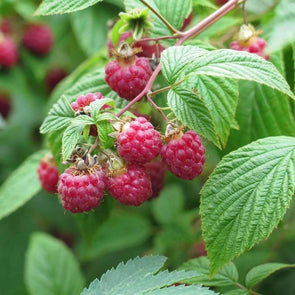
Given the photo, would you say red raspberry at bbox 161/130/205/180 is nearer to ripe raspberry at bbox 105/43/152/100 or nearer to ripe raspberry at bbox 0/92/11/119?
ripe raspberry at bbox 105/43/152/100

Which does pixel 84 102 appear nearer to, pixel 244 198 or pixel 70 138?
pixel 70 138

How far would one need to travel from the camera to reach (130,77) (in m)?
1.11

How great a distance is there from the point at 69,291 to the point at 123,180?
3.38 ft

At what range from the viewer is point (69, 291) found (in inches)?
77.0

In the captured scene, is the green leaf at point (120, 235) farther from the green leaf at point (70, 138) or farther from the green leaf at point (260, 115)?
the green leaf at point (70, 138)

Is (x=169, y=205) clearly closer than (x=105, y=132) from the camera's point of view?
No

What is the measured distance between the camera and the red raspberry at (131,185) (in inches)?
41.2

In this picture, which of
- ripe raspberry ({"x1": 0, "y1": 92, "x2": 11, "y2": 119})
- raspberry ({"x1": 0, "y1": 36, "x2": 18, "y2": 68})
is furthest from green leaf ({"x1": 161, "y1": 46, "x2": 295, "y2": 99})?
ripe raspberry ({"x1": 0, "y1": 92, "x2": 11, "y2": 119})

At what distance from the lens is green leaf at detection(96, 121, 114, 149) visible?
Result: 104cm

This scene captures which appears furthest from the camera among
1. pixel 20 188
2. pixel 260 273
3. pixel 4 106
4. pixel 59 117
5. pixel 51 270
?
pixel 4 106

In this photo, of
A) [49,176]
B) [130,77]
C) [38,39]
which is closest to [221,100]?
[130,77]

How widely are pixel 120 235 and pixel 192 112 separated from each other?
1354mm

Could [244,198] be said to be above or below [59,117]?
below

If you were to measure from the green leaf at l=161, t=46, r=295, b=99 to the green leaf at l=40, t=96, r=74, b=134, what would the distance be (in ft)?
0.65
